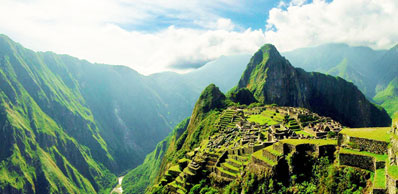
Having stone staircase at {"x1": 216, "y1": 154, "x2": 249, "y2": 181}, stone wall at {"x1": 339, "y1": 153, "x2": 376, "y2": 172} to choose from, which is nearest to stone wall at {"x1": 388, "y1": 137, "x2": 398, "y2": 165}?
stone wall at {"x1": 339, "y1": 153, "x2": 376, "y2": 172}

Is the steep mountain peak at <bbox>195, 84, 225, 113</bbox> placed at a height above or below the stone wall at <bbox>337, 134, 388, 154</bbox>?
above

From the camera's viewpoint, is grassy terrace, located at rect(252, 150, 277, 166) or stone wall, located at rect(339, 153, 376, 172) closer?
stone wall, located at rect(339, 153, 376, 172)

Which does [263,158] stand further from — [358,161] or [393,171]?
[393,171]

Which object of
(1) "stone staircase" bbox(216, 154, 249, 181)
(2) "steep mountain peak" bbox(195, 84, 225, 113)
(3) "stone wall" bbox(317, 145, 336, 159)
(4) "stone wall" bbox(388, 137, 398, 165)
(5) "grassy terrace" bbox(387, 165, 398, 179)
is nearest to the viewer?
(5) "grassy terrace" bbox(387, 165, 398, 179)

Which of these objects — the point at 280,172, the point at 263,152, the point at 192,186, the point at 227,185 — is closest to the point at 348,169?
the point at 280,172

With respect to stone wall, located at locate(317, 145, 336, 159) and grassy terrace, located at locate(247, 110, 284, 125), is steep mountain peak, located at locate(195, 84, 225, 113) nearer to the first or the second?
grassy terrace, located at locate(247, 110, 284, 125)

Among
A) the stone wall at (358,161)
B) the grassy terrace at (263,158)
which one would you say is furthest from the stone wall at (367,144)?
the grassy terrace at (263,158)
